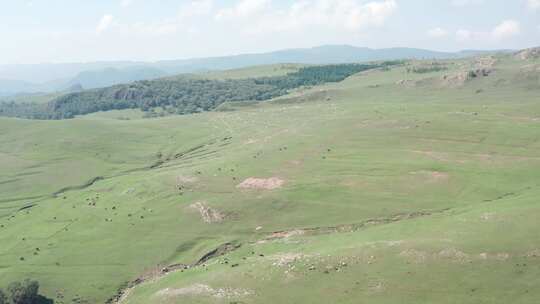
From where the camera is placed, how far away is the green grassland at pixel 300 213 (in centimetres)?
5556

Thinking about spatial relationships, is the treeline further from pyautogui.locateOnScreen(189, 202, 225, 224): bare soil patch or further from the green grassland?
pyautogui.locateOnScreen(189, 202, 225, 224): bare soil patch

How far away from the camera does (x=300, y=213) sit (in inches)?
3302

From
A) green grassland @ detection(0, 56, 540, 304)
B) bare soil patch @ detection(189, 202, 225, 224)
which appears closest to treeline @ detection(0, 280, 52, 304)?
green grassland @ detection(0, 56, 540, 304)

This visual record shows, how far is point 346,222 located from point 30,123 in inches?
6237

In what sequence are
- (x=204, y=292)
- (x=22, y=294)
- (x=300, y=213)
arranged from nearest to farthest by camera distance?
1. (x=204, y=292)
2. (x=22, y=294)
3. (x=300, y=213)

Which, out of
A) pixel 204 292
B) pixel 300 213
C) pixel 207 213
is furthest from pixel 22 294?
pixel 300 213

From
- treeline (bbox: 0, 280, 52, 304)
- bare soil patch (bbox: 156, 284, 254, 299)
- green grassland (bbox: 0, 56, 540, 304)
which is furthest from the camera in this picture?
treeline (bbox: 0, 280, 52, 304)

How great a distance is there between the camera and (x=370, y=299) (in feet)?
168

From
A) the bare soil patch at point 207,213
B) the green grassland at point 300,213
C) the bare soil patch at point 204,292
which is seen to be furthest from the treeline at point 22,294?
the bare soil patch at point 207,213

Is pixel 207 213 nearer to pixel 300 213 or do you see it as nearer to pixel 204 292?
pixel 300 213

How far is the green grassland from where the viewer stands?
55.6 m

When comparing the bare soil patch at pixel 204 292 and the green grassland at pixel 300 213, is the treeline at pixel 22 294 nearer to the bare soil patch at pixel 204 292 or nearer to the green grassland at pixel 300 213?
the green grassland at pixel 300 213

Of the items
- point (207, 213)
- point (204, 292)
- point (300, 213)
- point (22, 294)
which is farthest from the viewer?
point (207, 213)

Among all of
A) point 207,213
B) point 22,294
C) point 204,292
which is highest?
point 207,213
